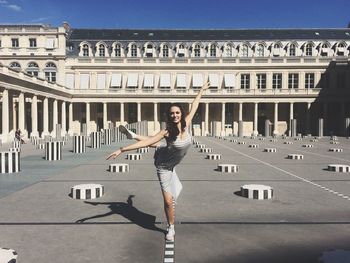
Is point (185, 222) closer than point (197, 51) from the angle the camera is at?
Yes

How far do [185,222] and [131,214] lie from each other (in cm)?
136

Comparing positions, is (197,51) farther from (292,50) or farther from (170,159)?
(170,159)

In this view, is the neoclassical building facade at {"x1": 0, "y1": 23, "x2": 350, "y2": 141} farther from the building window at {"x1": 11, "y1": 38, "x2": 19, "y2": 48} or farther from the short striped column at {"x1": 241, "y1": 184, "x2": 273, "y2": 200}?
the short striped column at {"x1": 241, "y1": 184, "x2": 273, "y2": 200}

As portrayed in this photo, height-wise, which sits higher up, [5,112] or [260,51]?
[260,51]

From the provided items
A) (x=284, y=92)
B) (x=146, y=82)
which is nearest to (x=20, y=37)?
(x=146, y=82)

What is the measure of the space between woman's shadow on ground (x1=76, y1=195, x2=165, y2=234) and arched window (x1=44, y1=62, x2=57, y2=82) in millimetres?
60193

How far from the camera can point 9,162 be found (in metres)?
15.3

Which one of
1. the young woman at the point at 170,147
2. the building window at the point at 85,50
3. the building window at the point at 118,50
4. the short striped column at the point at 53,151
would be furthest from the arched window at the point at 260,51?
the young woman at the point at 170,147

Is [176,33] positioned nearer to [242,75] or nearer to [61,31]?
[242,75]

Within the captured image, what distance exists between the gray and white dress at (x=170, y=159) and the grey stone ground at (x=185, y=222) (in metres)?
0.99

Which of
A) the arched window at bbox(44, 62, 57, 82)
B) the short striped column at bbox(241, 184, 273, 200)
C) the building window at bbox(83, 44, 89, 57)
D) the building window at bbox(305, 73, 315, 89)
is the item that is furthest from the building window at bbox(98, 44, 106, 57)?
the short striped column at bbox(241, 184, 273, 200)

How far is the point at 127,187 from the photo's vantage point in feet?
39.7

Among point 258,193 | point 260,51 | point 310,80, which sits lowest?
point 258,193

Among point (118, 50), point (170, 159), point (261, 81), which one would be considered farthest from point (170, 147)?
point (118, 50)
